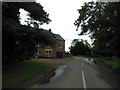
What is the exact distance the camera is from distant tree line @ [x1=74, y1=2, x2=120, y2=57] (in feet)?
67.3

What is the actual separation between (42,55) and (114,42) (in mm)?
42835

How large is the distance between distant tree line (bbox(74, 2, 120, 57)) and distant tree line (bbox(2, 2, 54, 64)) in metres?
5.34

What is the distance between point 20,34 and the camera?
685 inches

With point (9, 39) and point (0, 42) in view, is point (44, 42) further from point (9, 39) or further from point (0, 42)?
point (0, 42)

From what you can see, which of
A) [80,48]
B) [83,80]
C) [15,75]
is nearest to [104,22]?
[83,80]

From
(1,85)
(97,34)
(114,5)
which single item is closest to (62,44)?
(97,34)

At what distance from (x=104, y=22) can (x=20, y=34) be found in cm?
1039

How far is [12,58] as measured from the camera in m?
21.2

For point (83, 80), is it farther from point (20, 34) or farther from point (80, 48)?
point (80, 48)

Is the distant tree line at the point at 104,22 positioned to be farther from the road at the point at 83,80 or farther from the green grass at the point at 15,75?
the green grass at the point at 15,75

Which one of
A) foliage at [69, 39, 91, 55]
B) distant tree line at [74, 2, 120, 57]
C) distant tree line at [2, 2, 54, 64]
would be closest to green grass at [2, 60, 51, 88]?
distant tree line at [2, 2, 54, 64]

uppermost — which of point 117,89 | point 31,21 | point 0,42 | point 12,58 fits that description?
point 31,21

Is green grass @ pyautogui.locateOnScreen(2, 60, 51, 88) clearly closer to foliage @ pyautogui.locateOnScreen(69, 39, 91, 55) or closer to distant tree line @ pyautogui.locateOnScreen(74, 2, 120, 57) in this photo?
distant tree line @ pyautogui.locateOnScreen(74, 2, 120, 57)

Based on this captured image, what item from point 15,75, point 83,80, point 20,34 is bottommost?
point 83,80
